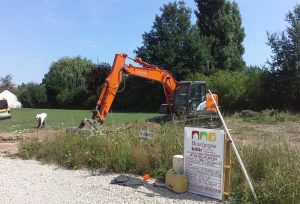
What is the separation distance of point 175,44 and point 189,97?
32069mm

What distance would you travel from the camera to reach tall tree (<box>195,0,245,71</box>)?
54344 mm

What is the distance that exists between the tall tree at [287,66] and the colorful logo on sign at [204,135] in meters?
28.1

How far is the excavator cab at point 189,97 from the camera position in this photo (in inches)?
869

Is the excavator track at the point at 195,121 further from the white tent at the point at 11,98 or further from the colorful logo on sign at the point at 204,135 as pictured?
the white tent at the point at 11,98

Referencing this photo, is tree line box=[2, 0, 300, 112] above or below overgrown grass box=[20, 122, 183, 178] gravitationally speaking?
above

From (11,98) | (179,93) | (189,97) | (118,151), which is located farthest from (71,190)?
(11,98)

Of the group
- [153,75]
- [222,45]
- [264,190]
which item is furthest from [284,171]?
[222,45]

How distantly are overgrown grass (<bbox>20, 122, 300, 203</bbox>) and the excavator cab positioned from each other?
10425 mm

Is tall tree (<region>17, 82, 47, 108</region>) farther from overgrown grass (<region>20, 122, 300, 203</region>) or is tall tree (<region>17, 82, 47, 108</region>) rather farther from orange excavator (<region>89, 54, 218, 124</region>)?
overgrown grass (<region>20, 122, 300, 203</region>)

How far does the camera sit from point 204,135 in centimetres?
764

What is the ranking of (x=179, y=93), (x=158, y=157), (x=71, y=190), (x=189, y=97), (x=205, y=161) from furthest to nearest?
(x=179, y=93)
(x=189, y=97)
(x=158, y=157)
(x=71, y=190)
(x=205, y=161)

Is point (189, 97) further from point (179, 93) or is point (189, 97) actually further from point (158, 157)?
point (158, 157)

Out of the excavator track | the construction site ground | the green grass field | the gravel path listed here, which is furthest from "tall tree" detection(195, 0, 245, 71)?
the gravel path

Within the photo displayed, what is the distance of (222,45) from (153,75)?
35.6 metres
